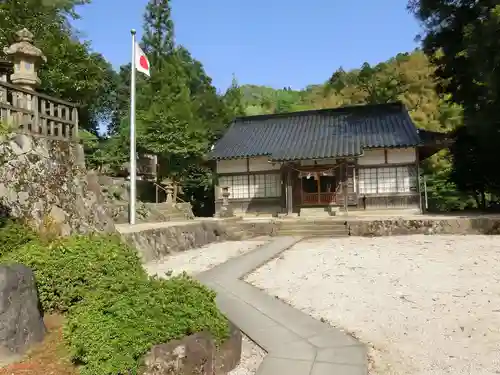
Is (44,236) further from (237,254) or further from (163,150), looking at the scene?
(163,150)

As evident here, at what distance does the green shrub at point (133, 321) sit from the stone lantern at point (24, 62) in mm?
6692

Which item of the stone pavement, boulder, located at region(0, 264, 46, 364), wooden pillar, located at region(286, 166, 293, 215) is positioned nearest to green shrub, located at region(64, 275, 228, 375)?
boulder, located at region(0, 264, 46, 364)

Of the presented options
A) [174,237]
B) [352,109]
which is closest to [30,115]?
[174,237]

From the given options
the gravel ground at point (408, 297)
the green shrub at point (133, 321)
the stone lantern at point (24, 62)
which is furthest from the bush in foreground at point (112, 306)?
the stone lantern at point (24, 62)

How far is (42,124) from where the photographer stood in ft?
26.9

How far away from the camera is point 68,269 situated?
192 inches

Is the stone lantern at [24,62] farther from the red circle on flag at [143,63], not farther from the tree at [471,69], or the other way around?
the tree at [471,69]

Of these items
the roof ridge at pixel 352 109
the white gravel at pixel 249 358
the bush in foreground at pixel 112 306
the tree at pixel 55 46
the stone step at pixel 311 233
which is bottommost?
the white gravel at pixel 249 358

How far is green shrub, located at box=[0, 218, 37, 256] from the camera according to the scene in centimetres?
566

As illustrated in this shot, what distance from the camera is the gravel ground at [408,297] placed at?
400 centimetres

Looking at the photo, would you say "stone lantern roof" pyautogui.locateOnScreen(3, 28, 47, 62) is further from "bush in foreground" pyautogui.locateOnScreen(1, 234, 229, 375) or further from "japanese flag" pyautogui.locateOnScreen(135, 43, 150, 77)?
"bush in foreground" pyautogui.locateOnScreen(1, 234, 229, 375)

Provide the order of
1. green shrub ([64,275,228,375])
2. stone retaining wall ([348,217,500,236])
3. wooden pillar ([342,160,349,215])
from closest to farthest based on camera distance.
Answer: green shrub ([64,275,228,375])
stone retaining wall ([348,217,500,236])
wooden pillar ([342,160,349,215])

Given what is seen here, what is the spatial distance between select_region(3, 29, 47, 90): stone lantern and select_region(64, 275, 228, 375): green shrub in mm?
6692

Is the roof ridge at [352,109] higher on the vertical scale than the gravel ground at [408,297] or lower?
higher
